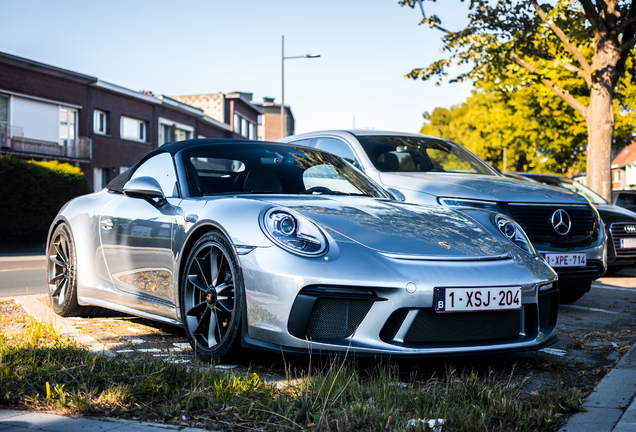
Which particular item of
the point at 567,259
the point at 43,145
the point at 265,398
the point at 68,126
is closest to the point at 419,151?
the point at 567,259

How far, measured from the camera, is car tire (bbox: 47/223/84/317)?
520 cm

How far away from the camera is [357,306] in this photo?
10.6ft

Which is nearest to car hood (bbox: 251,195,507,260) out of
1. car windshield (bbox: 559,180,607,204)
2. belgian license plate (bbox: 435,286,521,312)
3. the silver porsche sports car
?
the silver porsche sports car

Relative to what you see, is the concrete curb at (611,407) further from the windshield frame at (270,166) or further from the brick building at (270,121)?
the brick building at (270,121)

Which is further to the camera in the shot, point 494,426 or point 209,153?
point 209,153

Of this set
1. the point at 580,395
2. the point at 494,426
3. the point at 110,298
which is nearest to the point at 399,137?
the point at 110,298

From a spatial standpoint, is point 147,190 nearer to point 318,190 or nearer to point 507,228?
point 318,190

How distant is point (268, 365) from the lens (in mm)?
3613

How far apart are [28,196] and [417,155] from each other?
46.9ft

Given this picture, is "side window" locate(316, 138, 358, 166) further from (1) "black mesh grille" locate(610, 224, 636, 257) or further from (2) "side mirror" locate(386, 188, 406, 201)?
(1) "black mesh grille" locate(610, 224, 636, 257)

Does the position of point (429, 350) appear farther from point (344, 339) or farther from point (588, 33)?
point (588, 33)

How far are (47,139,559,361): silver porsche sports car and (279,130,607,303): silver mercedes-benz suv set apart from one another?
129 cm

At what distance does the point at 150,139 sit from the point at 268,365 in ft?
113

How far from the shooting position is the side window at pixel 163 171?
4473mm
